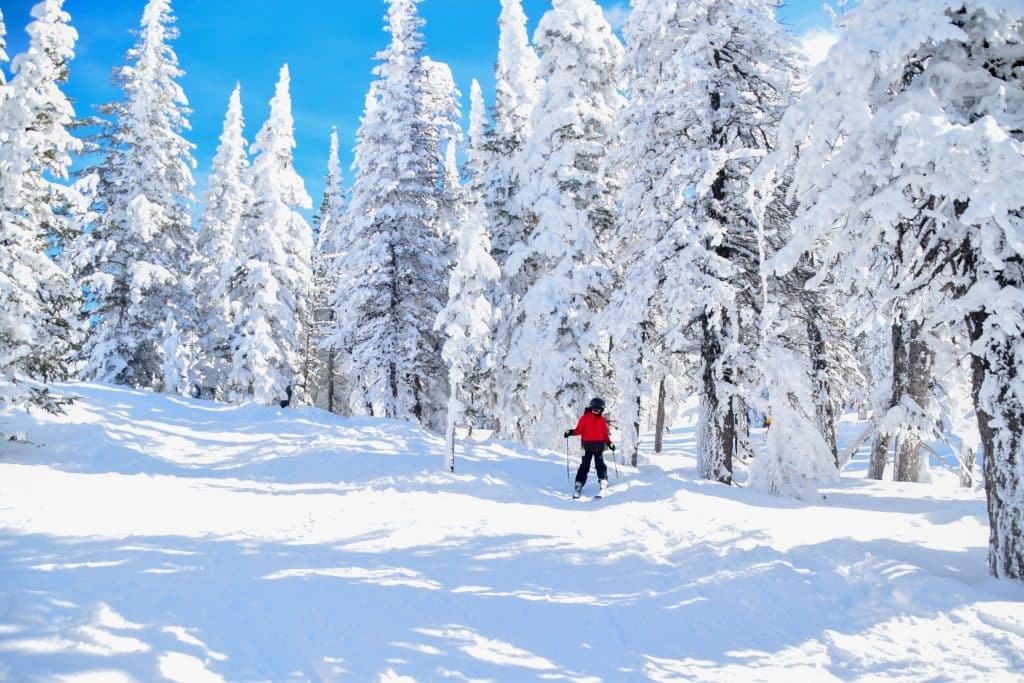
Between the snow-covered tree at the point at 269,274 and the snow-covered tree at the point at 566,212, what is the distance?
15.5m

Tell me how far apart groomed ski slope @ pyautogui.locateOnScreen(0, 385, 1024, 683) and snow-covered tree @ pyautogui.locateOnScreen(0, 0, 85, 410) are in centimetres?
201

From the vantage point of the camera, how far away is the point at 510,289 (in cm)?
2123

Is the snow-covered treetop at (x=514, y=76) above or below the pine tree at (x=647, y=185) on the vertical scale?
above

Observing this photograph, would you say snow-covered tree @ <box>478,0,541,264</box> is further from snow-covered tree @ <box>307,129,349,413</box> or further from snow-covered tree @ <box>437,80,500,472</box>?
snow-covered tree @ <box>307,129,349,413</box>

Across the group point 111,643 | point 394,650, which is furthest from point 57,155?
point 394,650

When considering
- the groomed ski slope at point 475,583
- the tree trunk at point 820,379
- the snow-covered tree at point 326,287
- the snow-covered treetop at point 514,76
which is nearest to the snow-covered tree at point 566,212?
the snow-covered treetop at point 514,76

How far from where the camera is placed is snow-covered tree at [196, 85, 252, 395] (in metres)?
32.0

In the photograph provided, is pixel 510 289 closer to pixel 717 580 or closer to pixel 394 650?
pixel 717 580

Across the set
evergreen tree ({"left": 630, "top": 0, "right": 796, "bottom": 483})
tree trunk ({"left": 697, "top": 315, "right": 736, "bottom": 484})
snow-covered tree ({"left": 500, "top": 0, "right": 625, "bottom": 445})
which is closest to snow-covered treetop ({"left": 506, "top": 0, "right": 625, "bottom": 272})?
snow-covered tree ({"left": 500, "top": 0, "right": 625, "bottom": 445})

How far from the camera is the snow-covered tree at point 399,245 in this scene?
877 inches

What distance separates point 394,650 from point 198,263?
3386 centimetres

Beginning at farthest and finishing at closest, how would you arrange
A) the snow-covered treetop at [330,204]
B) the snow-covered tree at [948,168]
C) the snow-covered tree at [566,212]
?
the snow-covered treetop at [330,204] < the snow-covered tree at [566,212] < the snow-covered tree at [948,168]

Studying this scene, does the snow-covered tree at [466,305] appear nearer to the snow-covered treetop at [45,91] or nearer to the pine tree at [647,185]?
the pine tree at [647,185]

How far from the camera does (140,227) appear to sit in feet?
79.3
